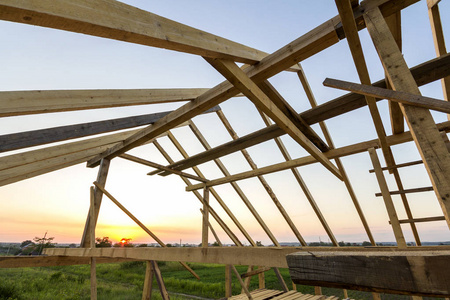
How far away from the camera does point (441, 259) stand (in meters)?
0.68

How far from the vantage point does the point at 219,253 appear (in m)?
3.15

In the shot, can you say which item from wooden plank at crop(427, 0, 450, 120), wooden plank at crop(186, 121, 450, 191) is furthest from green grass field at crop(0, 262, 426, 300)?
wooden plank at crop(427, 0, 450, 120)

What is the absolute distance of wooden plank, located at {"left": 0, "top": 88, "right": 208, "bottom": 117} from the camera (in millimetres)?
2217

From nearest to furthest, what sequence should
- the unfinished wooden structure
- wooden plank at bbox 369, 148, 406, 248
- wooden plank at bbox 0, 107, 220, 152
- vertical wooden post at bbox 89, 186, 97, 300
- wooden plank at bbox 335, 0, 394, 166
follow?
the unfinished wooden structure
wooden plank at bbox 335, 0, 394, 166
wooden plank at bbox 0, 107, 220, 152
wooden plank at bbox 369, 148, 406, 248
vertical wooden post at bbox 89, 186, 97, 300

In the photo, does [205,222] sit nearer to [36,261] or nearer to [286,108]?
[286,108]

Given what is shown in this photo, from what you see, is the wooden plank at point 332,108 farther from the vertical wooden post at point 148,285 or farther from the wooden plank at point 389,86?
the vertical wooden post at point 148,285

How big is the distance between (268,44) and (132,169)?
6031 millimetres

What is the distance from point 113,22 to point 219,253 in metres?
2.78

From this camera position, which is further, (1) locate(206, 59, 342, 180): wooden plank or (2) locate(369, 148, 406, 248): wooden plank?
(2) locate(369, 148, 406, 248): wooden plank

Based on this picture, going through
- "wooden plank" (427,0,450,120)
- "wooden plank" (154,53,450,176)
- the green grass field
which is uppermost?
"wooden plank" (427,0,450,120)

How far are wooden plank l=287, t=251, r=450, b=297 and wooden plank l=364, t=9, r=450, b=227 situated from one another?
3.31ft

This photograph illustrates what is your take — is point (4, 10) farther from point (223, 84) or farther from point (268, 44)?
point (268, 44)

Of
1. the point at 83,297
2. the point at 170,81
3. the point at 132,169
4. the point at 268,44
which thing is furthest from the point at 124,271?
the point at 268,44

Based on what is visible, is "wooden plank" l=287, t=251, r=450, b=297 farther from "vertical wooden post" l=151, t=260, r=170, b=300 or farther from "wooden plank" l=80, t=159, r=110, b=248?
"wooden plank" l=80, t=159, r=110, b=248
